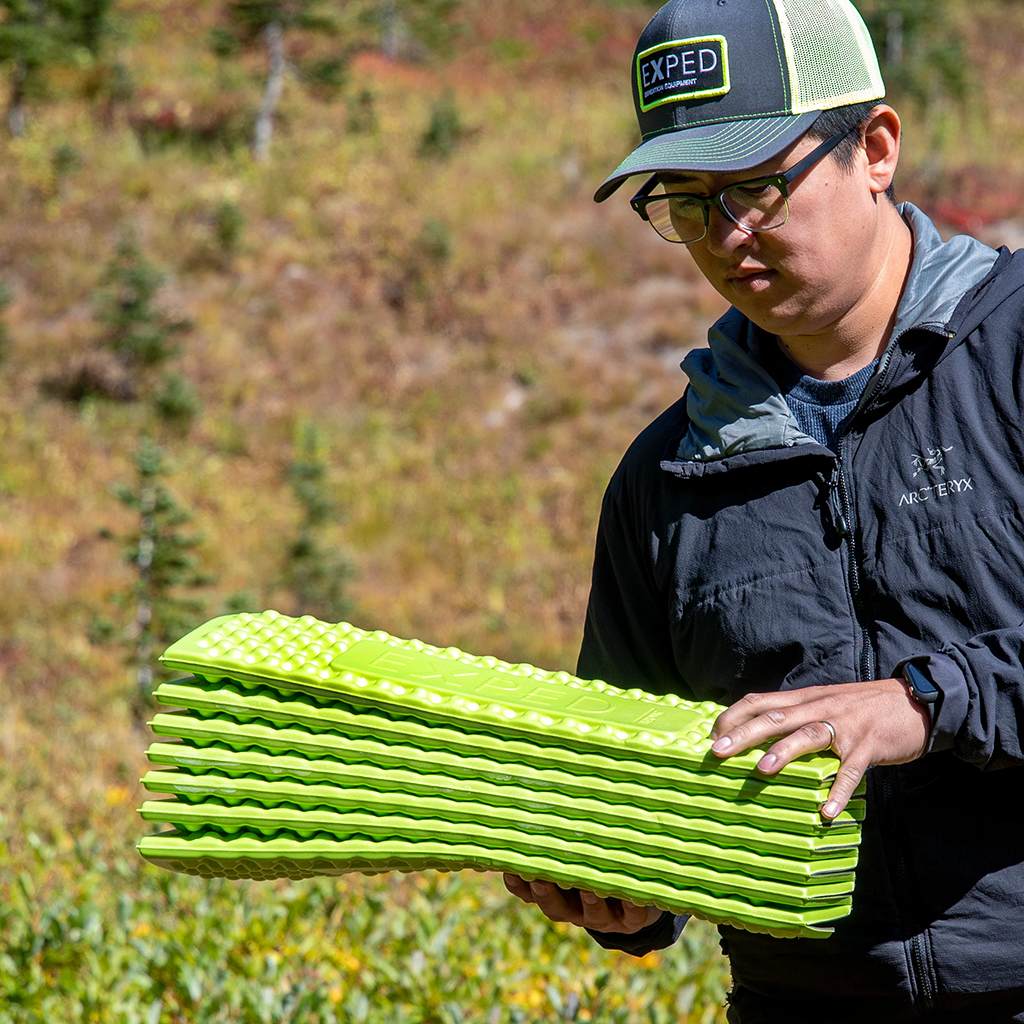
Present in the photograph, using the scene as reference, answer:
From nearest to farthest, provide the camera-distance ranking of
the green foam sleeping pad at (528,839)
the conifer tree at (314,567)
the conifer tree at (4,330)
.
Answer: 1. the green foam sleeping pad at (528,839)
2. the conifer tree at (314,567)
3. the conifer tree at (4,330)

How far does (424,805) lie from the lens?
163 centimetres

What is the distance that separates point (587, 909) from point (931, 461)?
89 cm

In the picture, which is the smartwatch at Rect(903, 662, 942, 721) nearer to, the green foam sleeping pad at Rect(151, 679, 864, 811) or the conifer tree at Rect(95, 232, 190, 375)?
the green foam sleeping pad at Rect(151, 679, 864, 811)

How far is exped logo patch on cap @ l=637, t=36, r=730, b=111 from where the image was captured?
160 centimetres

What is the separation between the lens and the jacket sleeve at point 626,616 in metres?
1.92

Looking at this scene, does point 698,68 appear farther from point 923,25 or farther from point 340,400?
point 923,25

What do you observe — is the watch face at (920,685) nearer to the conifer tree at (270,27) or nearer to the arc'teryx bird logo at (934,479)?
the arc'teryx bird logo at (934,479)

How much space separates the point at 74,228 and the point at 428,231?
5.52 m

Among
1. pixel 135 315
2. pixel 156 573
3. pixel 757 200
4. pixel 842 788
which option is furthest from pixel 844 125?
pixel 135 315

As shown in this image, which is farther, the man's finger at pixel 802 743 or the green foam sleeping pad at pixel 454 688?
the green foam sleeping pad at pixel 454 688

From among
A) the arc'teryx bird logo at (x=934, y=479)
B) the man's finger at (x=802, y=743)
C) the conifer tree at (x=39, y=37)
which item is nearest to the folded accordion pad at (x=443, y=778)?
the man's finger at (x=802, y=743)

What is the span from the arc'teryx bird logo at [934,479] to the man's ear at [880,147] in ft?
1.46

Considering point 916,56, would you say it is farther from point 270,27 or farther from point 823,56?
point 823,56

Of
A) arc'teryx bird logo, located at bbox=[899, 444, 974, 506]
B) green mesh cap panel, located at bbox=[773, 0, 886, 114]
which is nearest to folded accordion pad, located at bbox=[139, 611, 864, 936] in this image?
arc'teryx bird logo, located at bbox=[899, 444, 974, 506]
